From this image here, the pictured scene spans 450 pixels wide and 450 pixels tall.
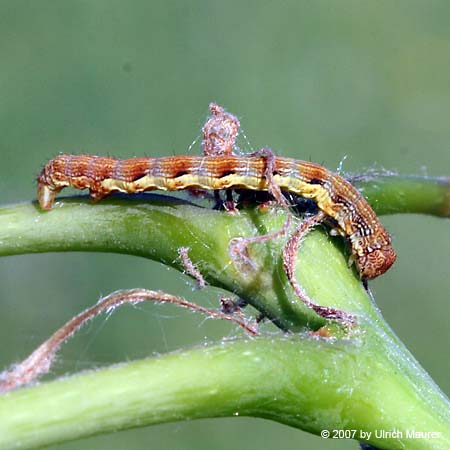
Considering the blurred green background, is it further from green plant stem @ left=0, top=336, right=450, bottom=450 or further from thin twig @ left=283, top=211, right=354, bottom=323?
green plant stem @ left=0, top=336, right=450, bottom=450

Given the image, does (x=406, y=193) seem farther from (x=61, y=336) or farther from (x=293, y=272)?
(x=61, y=336)

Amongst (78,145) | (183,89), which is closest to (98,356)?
(78,145)

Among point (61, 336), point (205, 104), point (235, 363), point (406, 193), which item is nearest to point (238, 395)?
point (235, 363)

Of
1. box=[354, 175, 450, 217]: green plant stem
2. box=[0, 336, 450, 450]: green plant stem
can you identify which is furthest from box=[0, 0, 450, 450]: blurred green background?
box=[0, 336, 450, 450]: green plant stem

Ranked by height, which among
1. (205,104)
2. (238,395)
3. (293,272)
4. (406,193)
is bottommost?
(238,395)

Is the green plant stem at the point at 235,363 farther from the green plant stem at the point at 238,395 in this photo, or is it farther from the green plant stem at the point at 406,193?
the green plant stem at the point at 406,193

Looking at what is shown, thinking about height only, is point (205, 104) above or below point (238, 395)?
above

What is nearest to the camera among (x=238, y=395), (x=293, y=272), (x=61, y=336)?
(x=238, y=395)

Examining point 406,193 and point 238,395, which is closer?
point 238,395
